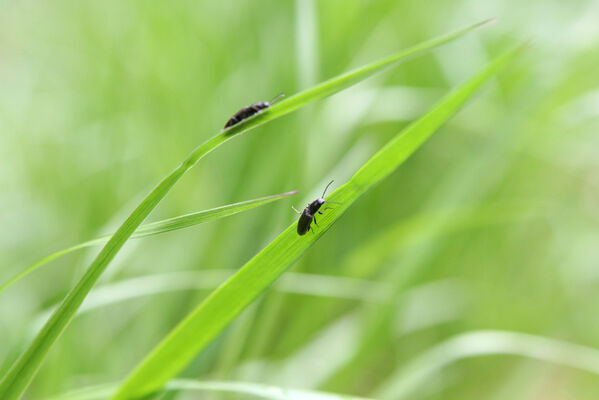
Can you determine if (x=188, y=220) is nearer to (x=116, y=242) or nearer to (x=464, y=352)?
(x=116, y=242)

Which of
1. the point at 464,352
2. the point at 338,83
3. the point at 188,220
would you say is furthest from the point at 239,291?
the point at 464,352

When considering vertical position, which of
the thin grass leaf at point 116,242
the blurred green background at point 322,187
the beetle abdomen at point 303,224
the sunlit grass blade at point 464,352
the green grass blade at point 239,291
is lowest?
the sunlit grass blade at point 464,352

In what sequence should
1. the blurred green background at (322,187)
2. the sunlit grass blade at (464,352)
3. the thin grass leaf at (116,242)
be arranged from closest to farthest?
the thin grass leaf at (116,242) < the sunlit grass blade at (464,352) < the blurred green background at (322,187)

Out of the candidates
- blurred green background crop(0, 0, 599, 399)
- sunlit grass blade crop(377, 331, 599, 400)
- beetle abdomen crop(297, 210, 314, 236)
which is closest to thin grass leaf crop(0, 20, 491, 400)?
beetle abdomen crop(297, 210, 314, 236)

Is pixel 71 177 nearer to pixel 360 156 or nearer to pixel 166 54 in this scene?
pixel 166 54

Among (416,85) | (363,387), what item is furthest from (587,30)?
(363,387)

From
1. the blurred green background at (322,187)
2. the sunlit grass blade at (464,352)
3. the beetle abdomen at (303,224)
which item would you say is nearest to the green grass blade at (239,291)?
the beetle abdomen at (303,224)

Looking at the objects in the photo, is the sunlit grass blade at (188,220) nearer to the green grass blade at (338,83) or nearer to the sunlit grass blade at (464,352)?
the green grass blade at (338,83)
